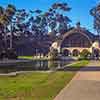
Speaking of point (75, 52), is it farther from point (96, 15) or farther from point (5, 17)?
point (5, 17)

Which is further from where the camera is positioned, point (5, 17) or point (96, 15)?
point (96, 15)

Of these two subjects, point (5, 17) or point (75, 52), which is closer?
point (5, 17)

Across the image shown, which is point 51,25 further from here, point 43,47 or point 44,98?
point 44,98

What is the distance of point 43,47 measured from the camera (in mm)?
118562

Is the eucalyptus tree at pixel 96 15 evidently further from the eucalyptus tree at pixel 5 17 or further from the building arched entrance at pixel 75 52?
the eucalyptus tree at pixel 5 17

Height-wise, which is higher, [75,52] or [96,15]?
[96,15]

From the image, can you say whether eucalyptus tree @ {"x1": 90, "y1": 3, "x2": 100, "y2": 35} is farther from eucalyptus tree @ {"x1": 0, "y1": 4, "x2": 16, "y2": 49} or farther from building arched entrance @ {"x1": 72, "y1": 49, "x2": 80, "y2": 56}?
eucalyptus tree @ {"x1": 0, "y1": 4, "x2": 16, "y2": 49}

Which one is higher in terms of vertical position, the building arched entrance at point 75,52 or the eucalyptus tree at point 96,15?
the eucalyptus tree at point 96,15

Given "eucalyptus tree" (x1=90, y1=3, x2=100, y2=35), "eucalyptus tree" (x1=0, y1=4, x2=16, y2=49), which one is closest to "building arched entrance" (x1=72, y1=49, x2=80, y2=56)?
"eucalyptus tree" (x1=90, y1=3, x2=100, y2=35)

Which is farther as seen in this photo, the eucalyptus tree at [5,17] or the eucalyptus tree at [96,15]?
the eucalyptus tree at [96,15]

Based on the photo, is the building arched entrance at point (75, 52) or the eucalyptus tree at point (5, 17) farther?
the building arched entrance at point (75, 52)

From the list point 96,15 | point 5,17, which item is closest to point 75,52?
point 96,15

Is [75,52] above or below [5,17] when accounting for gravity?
below

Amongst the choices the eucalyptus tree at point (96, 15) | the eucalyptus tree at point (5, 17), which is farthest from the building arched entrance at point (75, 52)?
the eucalyptus tree at point (5, 17)
